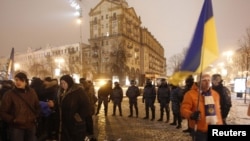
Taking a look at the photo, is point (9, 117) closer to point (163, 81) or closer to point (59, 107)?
point (59, 107)

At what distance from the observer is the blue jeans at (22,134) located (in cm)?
627

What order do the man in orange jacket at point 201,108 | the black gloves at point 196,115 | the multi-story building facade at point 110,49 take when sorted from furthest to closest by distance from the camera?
the multi-story building facade at point 110,49
the man in orange jacket at point 201,108
the black gloves at point 196,115

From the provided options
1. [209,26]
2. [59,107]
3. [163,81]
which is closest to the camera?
[209,26]

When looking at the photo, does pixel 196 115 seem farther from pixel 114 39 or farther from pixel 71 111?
pixel 114 39

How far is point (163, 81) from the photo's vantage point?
15.1 m

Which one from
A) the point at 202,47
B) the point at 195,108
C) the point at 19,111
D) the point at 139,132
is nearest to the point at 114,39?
the point at 139,132

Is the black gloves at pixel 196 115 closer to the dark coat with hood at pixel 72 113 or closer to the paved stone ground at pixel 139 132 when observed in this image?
the dark coat with hood at pixel 72 113

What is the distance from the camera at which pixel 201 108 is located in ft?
18.1

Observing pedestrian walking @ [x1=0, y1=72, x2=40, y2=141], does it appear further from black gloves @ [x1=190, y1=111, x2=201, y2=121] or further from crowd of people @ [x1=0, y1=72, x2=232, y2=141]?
black gloves @ [x1=190, y1=111, x2=201, y2=121]

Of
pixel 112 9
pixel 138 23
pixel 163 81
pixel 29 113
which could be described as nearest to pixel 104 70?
pixel 112 9

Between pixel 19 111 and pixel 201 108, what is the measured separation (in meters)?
3.48

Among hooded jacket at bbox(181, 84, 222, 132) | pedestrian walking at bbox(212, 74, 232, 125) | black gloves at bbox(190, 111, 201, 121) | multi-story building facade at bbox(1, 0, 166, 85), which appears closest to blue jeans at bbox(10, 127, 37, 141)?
hooded jacket at bbox(181, 84, 222, 132)

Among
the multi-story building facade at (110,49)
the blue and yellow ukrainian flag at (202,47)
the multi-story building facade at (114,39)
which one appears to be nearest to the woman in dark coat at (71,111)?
the blue and yellow ukrainian flag at (202,47)

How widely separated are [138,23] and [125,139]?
95353 mm
